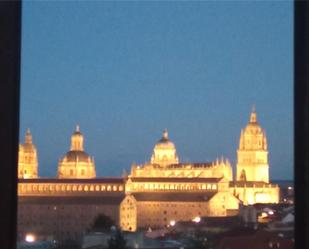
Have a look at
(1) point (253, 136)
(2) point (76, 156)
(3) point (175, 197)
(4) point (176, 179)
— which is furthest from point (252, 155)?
(2) point (76, 156)

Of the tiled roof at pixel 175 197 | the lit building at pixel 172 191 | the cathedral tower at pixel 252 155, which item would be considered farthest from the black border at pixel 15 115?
the cathedral tower at pixel 252 155

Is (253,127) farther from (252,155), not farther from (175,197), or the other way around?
(175,197)

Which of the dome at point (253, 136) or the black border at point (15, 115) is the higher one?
the dome at point (253, 136)

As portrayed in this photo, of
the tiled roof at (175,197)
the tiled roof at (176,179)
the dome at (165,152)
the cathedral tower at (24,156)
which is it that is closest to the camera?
the cathedral tower at (24,156)

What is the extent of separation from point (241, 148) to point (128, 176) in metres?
2.87

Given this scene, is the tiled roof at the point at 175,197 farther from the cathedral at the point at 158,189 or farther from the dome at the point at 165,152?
the dome at the point at 165,152

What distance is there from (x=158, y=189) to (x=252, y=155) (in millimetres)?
2504

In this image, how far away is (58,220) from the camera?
18016 millimetres

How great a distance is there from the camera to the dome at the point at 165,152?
21.6m

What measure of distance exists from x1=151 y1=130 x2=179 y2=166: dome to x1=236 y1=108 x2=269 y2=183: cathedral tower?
1.71m

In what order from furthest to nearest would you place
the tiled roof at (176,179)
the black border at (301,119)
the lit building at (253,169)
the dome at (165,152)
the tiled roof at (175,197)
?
the dome at (165,152)
the tiled roof at (176,179)
the lit building at (253,169)
the tiled roof at (175,197)
the black border at (301,119)

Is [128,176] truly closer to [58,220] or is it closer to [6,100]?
[58,220]

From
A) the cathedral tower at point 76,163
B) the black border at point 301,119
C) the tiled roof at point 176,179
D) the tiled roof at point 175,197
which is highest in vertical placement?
the cathedral tower at point 76,163

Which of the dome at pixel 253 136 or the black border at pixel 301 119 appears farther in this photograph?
the dome at pixel 253 136
